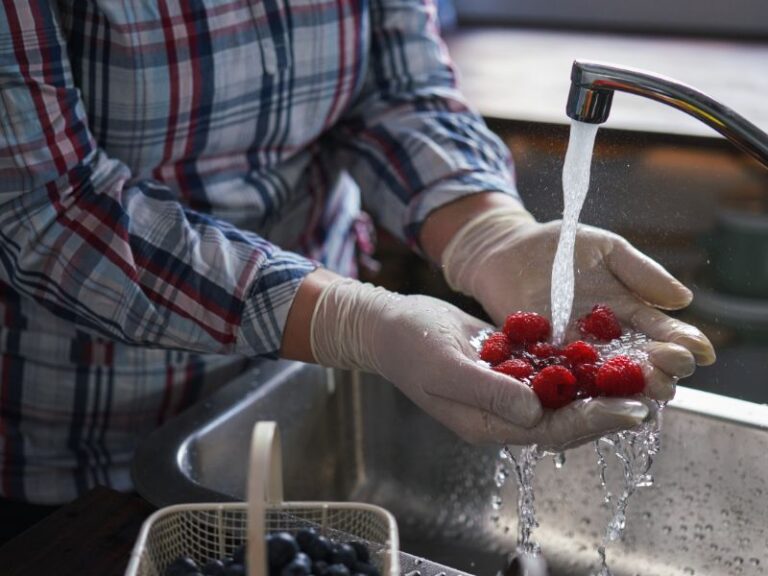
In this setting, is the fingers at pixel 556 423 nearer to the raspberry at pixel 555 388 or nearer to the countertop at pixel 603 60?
the raspberry at pixel 555 388

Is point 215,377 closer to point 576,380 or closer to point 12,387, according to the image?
point 12,387

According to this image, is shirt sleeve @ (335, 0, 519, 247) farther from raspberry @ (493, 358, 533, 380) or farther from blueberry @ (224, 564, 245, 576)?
blueberry @ (224, 564, 245, 576)

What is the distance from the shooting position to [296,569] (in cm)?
63

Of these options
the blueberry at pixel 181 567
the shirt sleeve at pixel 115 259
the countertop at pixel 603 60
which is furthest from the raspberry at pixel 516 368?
the countertop at pixel 603 60

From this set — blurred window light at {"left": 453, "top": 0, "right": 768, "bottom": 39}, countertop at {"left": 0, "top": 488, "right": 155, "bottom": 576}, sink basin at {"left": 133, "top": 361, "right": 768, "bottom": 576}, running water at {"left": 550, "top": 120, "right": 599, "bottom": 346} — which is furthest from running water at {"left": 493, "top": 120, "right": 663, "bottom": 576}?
blurred window light at {"left": 453, "top": 0, "right": 768, "bottom": 39}

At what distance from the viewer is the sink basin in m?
1.03

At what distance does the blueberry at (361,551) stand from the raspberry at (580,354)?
0.28 meters

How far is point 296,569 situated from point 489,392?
249 millimetres

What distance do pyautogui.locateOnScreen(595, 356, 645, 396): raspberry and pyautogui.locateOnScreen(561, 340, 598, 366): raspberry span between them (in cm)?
3

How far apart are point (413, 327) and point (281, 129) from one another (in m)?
0.36

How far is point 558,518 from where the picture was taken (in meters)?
1.14

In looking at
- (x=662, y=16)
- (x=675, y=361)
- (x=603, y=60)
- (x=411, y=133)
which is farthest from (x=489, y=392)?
(x=662, y=16)

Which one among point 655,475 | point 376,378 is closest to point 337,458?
point 376,378

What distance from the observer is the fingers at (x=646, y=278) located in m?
0.95
